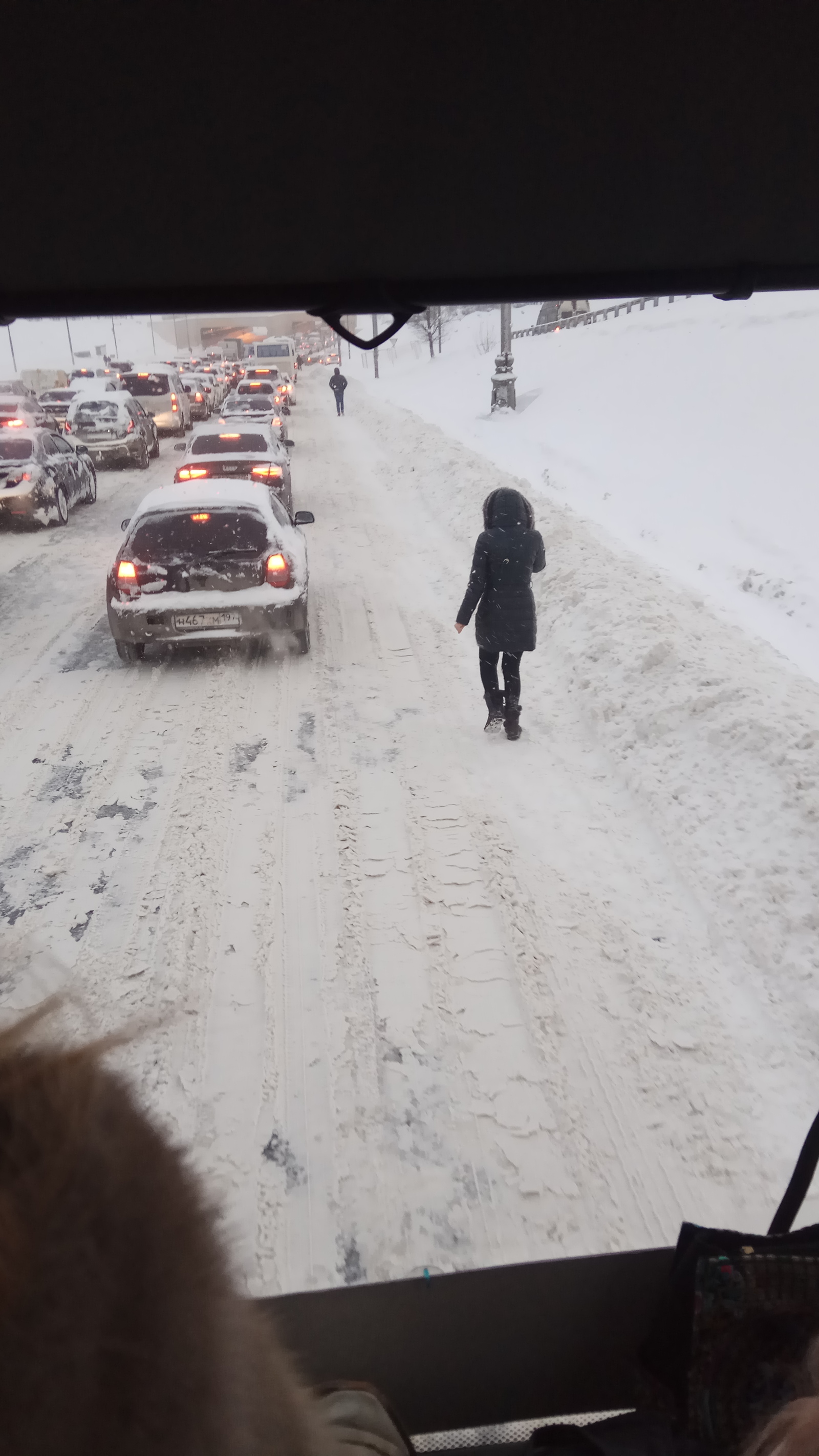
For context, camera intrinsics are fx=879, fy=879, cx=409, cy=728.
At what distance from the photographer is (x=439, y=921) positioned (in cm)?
463

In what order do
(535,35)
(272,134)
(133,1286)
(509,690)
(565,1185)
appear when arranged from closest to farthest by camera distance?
(133,1286)
(535,35)
(272,134)
(565,1185)
(509,690)

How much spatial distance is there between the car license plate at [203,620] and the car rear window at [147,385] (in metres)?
20.9

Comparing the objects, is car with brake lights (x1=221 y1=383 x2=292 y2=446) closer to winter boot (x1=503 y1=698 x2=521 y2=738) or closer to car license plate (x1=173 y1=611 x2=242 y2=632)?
car license plate (x1=173 y1=611 x2=242 y2=632)

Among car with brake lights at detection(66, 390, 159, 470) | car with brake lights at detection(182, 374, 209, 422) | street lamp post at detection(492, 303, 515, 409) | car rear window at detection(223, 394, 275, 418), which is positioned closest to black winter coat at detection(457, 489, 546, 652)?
street lamp post at detection(492, 303, 515, 409)

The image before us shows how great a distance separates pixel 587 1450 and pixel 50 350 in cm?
4252

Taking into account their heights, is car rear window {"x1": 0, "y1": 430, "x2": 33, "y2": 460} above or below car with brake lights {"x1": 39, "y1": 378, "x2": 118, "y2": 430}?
below

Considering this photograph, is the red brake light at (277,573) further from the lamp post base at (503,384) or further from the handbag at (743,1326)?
the lamp post base at (503,384)

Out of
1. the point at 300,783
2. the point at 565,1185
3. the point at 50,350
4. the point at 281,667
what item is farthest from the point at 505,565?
the point at 50,350

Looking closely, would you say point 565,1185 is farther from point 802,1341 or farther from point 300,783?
point 300,783

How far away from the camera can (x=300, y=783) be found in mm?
6078

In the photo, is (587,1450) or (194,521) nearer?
(587,1450)

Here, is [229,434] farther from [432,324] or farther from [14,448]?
[432,324]

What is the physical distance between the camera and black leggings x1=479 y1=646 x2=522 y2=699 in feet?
21.8

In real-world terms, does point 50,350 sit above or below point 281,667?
above
